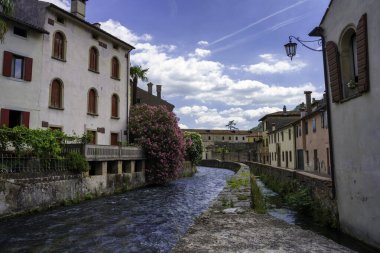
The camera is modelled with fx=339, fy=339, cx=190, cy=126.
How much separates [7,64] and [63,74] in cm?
413

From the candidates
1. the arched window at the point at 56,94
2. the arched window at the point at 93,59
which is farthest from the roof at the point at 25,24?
the arched window at the point at 93,59

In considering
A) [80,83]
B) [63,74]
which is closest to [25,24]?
[63,74]

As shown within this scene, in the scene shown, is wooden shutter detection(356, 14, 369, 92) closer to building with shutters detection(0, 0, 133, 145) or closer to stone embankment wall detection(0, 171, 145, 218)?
stone embankment wall detection(0, 171, 145, 218)

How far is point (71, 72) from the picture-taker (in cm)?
2311

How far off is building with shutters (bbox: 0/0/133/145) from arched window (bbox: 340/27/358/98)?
55.0ft

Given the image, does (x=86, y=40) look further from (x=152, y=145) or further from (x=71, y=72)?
(x=152, y=145)

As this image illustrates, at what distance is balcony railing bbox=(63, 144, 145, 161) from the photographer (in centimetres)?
1886

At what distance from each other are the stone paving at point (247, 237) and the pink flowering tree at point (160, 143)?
1908 centimetres

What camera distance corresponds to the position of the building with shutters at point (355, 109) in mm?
7473

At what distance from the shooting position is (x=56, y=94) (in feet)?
72.4

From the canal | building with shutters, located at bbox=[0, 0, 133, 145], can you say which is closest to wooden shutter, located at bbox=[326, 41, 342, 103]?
the canal

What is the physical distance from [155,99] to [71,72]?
23.0 m

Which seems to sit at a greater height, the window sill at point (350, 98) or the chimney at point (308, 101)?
the chimney at point (308, 101)

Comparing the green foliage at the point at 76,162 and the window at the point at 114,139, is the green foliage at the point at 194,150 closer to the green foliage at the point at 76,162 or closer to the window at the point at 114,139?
the window at the point at 114,139
